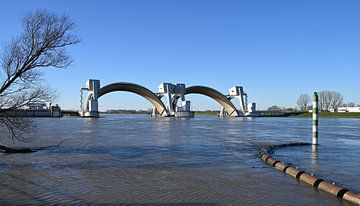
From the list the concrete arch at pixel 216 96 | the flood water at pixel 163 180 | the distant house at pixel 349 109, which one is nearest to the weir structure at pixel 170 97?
the concrete arch at pixel 216 96

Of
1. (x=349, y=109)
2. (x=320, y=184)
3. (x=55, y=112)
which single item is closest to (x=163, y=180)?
(x=320, y=184)

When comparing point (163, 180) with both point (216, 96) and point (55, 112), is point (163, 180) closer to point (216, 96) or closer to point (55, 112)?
point (55, 112)

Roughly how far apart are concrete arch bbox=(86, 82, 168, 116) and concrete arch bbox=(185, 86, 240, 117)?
11.1 metres

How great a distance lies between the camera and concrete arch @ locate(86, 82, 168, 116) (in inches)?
4203

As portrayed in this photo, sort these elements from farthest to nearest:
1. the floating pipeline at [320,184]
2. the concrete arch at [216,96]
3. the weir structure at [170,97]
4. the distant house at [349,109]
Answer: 1. the distant house at [349,109]
2. the concrete arch at [216,96]
3. the weir structure at [170,97]
4. the floating pipeline at [320,184]

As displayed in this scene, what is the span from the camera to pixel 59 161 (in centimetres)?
1148

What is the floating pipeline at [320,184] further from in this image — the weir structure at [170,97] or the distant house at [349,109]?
the distant house at [349,109]

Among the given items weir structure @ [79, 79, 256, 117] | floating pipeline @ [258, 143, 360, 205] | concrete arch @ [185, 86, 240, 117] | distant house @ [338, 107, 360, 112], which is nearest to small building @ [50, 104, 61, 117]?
weir structure @ [79, 79, 256, 117]

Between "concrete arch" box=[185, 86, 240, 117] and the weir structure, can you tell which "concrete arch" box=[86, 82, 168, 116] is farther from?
"concrete arch" box=[185, 86, 240, 117]

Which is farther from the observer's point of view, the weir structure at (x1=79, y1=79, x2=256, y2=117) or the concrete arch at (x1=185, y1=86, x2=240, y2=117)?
the concrete arch at (x1=185, y1=86, x2=240, y2=117)

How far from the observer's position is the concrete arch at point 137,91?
10675 centimetres

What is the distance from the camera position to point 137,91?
115 meters

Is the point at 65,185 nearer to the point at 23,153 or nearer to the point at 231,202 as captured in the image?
the point at 231,202

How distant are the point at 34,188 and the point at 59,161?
Result: 13.7ft
